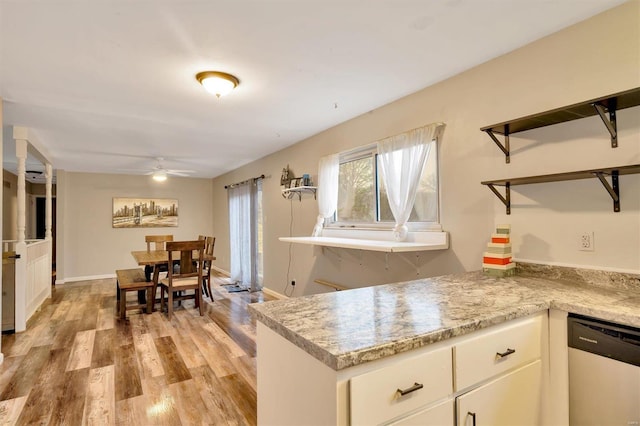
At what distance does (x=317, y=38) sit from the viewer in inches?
77.4

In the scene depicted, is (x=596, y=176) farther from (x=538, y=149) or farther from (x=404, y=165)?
(x=404, y=165)

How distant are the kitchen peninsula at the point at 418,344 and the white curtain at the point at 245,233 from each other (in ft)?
13.9

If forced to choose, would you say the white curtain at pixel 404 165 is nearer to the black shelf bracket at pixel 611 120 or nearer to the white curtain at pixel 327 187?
the white curtain at pixel 327 187

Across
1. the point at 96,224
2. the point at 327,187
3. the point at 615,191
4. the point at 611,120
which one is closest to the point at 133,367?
the point at 327,187

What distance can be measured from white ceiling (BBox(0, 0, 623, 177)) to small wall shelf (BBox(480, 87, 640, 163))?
524 millimetres

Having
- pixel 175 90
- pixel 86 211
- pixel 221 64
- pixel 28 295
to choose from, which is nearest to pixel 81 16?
pixel 221 64

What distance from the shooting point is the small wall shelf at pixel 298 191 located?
4.09 meters

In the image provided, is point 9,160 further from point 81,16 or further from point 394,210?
point 394,210

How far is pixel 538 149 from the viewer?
199cm

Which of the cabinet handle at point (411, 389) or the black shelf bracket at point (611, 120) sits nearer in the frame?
the cabinet handle at point (411, 389)

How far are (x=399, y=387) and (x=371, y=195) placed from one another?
2566 millimetres

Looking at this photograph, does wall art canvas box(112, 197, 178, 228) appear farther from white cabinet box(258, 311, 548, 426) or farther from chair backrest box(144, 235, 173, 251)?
white cabinet box(258, 311, 548, 426)

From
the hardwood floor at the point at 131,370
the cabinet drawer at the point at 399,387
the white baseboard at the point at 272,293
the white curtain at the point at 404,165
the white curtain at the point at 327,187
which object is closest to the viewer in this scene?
the cabinet drawer at the point at 399,387

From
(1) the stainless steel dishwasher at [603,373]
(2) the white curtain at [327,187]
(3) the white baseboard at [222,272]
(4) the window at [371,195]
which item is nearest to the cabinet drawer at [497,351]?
(1) the stainless steel dishwasher at [603,373]
